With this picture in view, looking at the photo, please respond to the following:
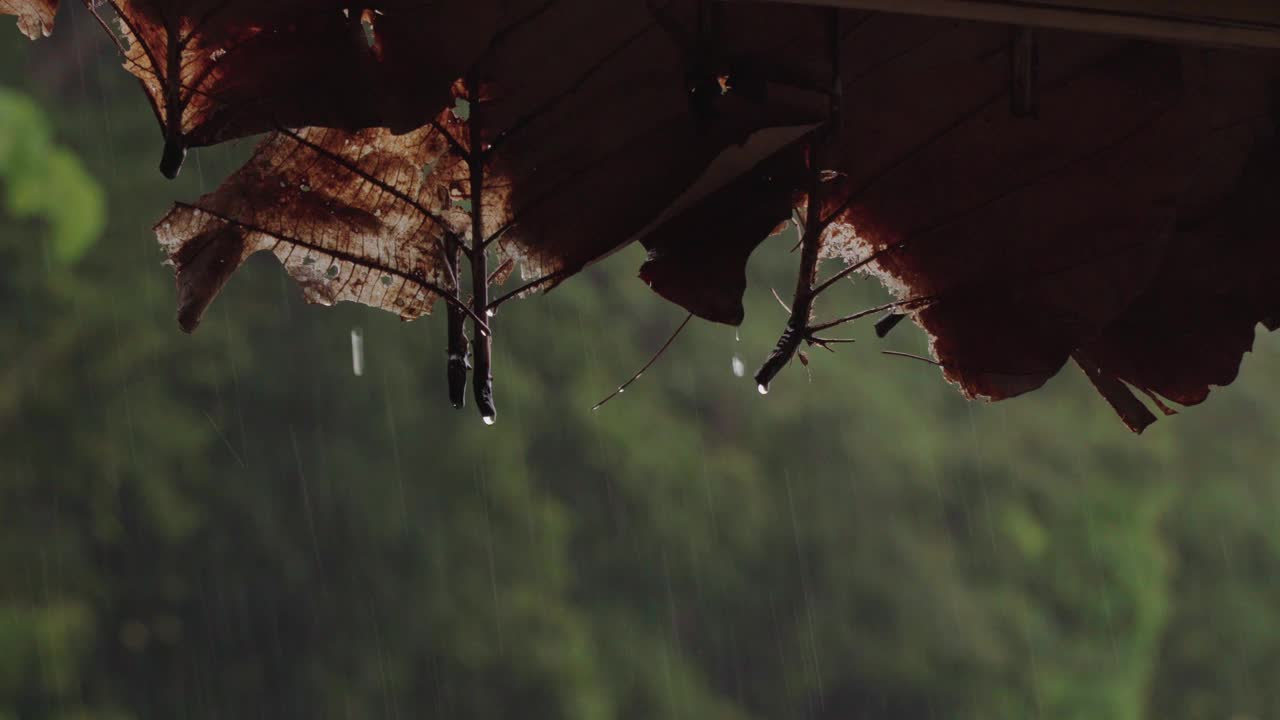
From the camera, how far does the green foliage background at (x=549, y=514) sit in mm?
6258

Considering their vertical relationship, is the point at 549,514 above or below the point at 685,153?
above

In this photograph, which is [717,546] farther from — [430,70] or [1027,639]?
[430,70]

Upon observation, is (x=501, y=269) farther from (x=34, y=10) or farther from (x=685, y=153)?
(x=34, y=10)

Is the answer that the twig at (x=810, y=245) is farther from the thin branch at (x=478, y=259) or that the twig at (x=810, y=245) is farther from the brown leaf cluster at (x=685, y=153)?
the thin branch at (x=478, y=259)

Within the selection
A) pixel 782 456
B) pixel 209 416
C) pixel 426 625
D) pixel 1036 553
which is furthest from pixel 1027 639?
pixel 209 416

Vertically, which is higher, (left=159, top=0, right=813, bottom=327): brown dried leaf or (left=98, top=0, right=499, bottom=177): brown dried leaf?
(left=98, top=0, right=499, bottom=177): brown dried leaf

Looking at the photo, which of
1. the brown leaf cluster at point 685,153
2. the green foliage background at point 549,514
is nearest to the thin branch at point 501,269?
the brown leaf cluster at point 685,153

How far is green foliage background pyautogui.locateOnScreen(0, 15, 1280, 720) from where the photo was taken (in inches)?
246

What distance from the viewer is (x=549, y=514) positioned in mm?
7039

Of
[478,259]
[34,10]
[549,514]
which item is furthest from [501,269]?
[549,514]

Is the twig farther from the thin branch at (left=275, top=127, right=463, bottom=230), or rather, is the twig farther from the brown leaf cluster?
the thin branch at (left=275, top=127, right=463, bottom=230)

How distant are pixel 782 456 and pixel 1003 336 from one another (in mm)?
6894

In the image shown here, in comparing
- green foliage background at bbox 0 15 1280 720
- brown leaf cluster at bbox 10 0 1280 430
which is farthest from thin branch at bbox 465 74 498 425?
green foliage background at bbox 0 15 1280 720

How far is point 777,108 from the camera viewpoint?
52 centimetres
